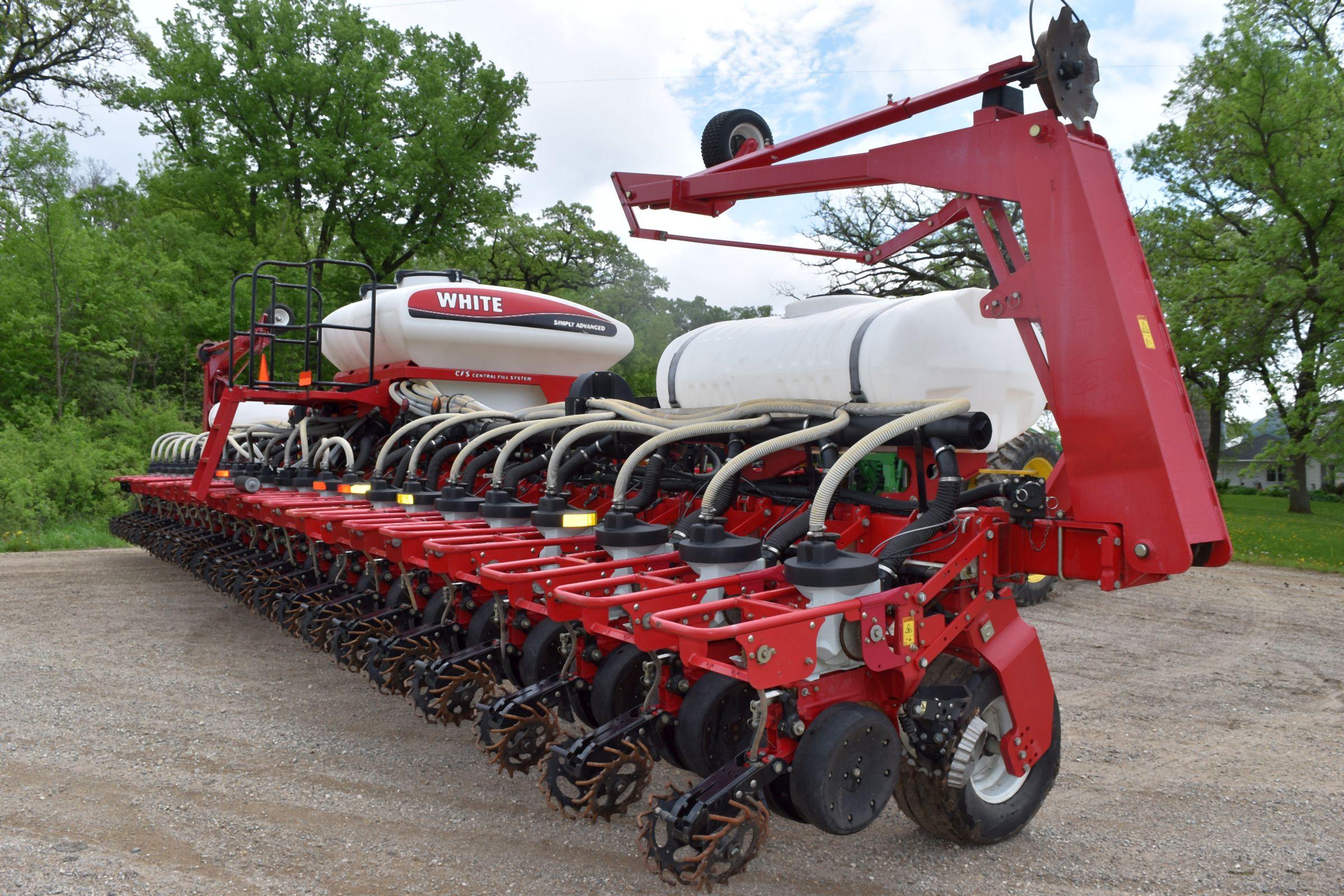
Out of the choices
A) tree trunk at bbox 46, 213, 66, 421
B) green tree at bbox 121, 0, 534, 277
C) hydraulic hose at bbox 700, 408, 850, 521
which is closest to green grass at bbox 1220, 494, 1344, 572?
hydraulic hose at bbox 700, 408, 850, 521

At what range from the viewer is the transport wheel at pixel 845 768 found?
2471 millimetres

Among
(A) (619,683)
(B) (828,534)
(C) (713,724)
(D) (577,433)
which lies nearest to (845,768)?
(C) (713,724)

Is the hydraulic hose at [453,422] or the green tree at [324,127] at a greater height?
the green tree at [324,127]

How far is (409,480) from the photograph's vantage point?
495cm

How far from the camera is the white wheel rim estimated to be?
316 centimetres

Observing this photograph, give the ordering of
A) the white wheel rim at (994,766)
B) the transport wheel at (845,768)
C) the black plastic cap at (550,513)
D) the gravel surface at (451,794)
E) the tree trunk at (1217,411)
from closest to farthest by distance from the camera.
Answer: the transport wheel at (845,768)
the gravel surface at (451,794)
the white wheel rim at (994,766)
the black plastic cap at (550,513)
the tree trunk at (1217,411)

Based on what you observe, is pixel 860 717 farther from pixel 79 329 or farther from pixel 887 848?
pixel 79 329

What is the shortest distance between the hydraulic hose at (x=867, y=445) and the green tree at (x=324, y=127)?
1593 centimetres

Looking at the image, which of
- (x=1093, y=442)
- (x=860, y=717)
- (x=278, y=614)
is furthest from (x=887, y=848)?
(x=278, y=614)

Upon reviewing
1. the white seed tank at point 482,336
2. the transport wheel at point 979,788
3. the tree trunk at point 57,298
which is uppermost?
the tree trunk at point 57,298

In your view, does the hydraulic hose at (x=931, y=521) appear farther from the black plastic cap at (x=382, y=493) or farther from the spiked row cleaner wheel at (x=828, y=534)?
the black plastic cap at (x=382, y=493)

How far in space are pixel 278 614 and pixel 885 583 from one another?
3.85m

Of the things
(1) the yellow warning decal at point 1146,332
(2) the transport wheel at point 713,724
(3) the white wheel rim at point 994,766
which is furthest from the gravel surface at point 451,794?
(1) the yellow warning decal at point 1146,332

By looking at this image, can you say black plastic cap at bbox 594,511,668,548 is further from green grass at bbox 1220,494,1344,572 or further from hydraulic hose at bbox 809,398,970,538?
green grass at bbox 1220,494,1344,572
